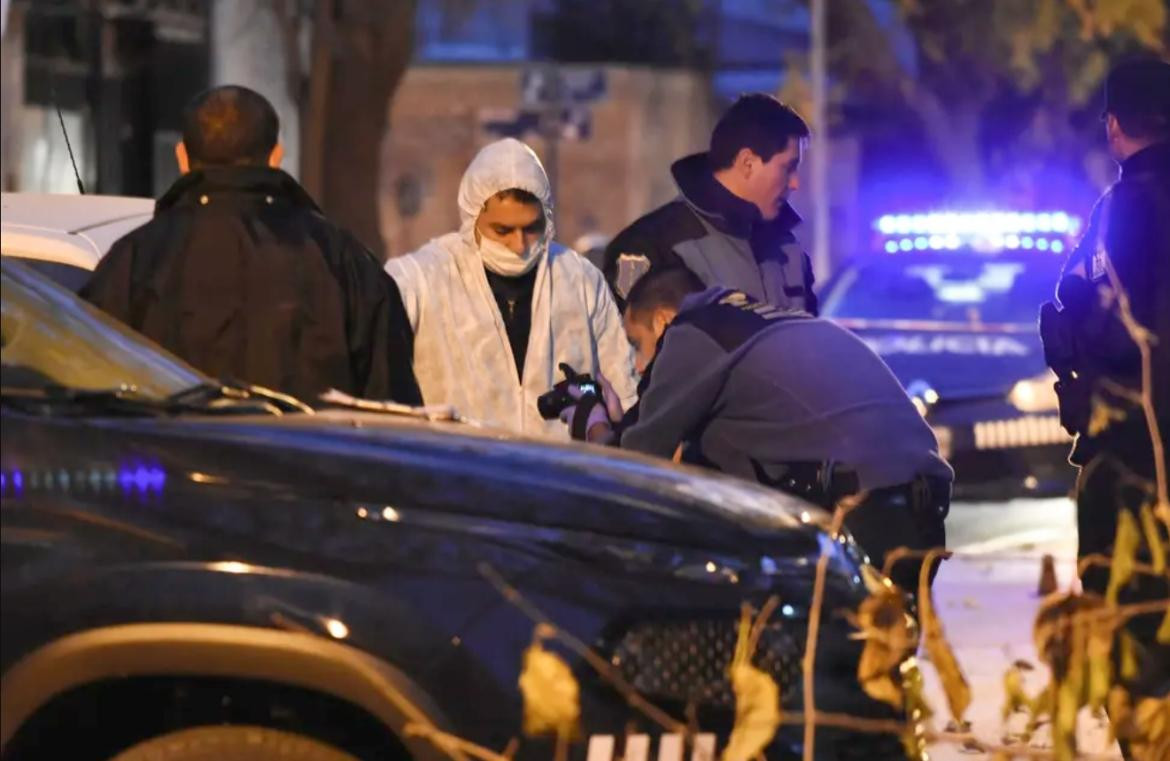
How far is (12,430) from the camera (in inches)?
151

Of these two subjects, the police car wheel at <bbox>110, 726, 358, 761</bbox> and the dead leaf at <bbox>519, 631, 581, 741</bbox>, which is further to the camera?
the police car wheel at <bbox>110, 726, 358, 761</bbox>

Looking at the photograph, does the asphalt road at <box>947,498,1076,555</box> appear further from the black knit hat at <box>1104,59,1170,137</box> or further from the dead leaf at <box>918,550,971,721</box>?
the dead leaf at <box>918,550,971,721</box>

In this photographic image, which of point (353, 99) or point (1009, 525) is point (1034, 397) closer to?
point (1009, 525)

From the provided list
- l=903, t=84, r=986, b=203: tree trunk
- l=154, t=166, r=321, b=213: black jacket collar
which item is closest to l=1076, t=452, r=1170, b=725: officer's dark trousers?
l=154, t=166, r=321, b=213: black jacket collar

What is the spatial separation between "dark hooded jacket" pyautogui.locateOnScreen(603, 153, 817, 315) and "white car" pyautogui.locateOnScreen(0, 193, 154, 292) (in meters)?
1.23

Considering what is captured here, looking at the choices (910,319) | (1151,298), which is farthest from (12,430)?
(910,319)

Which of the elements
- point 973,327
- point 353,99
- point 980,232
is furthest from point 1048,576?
point 353,99

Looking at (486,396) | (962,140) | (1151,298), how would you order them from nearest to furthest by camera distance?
(1151,298) → (486,396) → (962,140)

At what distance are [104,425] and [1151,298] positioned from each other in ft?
8.92

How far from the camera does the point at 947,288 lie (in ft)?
39.3

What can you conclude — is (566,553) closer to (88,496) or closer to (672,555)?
(672,555)

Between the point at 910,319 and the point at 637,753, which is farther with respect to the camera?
the point at 910,319

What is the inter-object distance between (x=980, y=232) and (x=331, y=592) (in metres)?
8.65

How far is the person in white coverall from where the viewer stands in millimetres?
6148
